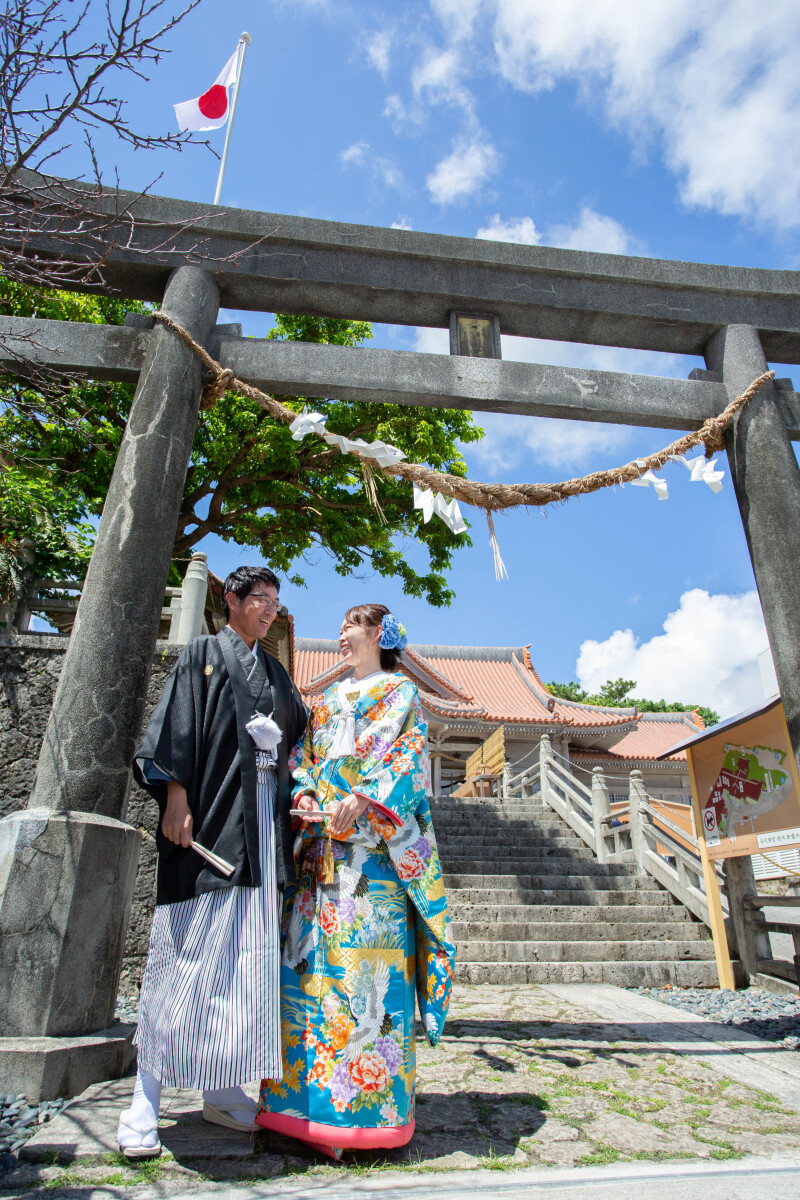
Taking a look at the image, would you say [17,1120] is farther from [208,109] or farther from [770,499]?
[208,109]

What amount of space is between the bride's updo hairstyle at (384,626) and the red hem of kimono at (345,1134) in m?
1.52

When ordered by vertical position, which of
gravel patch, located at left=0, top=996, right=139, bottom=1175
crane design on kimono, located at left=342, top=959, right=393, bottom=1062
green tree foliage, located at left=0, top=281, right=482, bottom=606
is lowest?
gravel patch, located at left=0, top=996, right=139, bottom=1175

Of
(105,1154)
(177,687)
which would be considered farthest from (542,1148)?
(177,687)

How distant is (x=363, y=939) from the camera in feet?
7.73

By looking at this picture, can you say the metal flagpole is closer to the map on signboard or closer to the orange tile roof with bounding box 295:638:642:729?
the map on signboard

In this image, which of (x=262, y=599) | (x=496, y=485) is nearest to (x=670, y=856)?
(x=496, y=485)

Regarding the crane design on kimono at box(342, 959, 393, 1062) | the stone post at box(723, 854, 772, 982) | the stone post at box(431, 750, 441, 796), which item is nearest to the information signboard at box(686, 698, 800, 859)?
the stone post at box(723, 854, 772, 982)

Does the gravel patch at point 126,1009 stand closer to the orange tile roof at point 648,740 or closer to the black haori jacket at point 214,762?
the black haori jacket at point 214,762

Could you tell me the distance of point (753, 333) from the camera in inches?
193

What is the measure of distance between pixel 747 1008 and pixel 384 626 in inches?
183

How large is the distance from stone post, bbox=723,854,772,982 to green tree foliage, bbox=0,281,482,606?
5.27 metres

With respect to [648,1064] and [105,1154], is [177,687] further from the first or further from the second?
[648,1064]

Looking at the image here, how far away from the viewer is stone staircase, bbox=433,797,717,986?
621cm

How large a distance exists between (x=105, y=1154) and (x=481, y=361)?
170 inches
